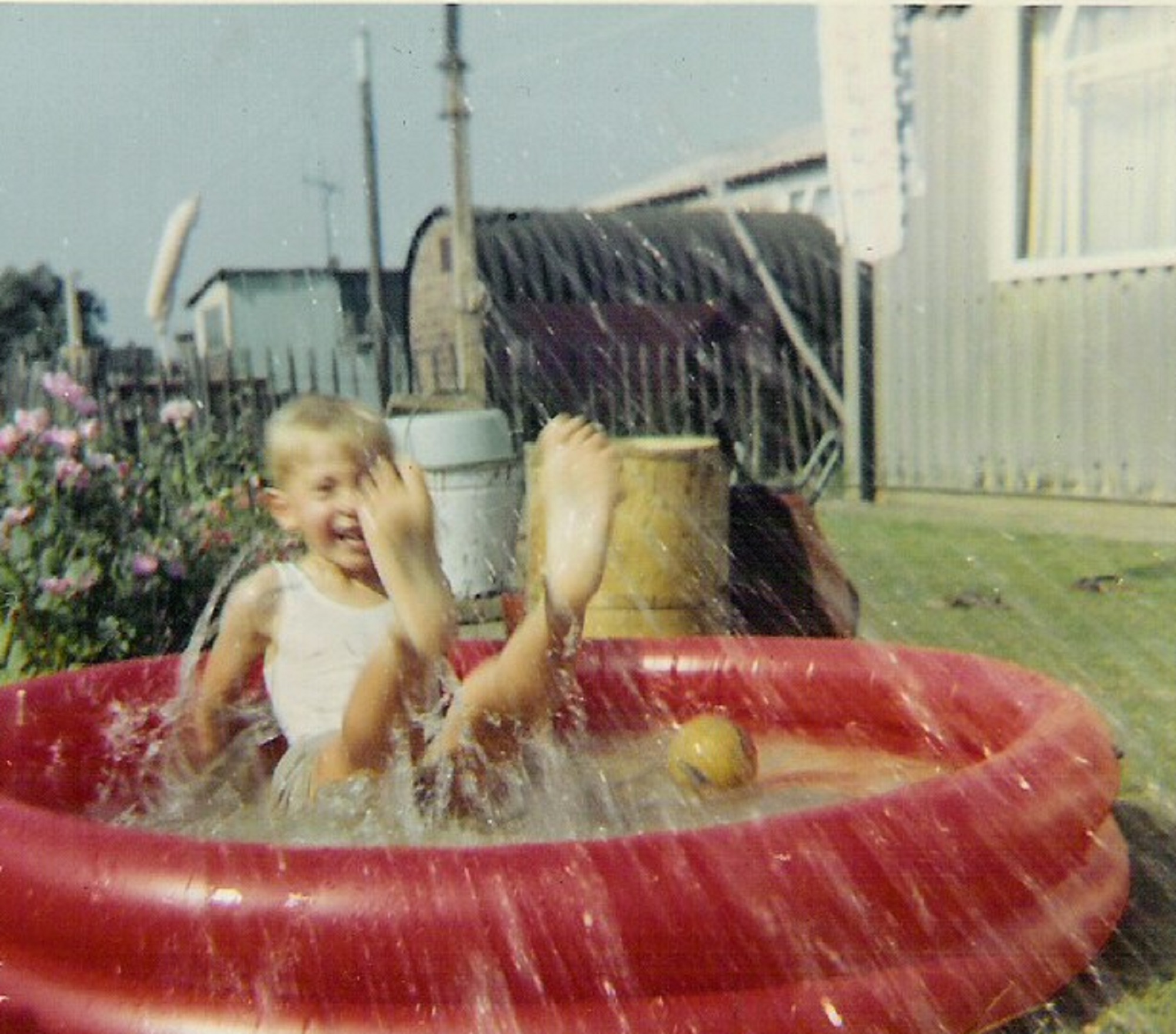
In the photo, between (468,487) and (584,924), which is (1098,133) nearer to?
(468,487)

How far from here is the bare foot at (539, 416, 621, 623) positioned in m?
2.97

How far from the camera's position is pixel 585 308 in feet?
45.5

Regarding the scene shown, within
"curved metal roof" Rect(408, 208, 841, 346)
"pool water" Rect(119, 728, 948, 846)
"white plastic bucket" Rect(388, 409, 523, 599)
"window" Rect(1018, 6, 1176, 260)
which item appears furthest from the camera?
"curved metal roof" Rect(408, 208, 841, 346)

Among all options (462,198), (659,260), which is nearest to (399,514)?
(462,198)

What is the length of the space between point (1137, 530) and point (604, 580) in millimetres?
4690

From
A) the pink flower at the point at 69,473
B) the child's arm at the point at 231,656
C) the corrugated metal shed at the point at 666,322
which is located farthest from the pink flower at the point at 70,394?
the corrugated metal shed at the point at 666,322

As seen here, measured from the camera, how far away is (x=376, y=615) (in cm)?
306

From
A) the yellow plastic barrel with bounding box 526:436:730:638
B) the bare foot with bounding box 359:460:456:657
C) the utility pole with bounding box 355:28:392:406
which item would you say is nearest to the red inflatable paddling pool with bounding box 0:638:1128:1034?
the bare foot with bounding box 359:460:456:657

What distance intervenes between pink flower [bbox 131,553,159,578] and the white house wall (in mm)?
5633

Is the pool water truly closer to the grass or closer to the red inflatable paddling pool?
the grass

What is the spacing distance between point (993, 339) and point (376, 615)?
22.6 feet

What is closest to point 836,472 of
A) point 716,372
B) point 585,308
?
point 716,372

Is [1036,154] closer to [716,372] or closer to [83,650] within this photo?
[716,372]

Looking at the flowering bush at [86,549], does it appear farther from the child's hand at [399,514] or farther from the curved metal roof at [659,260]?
the curved metal roof at [659,260]
